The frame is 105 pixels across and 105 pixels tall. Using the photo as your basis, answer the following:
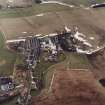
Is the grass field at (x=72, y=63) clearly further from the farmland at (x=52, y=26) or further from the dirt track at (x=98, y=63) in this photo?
the dirt track at (x=98, y=63)

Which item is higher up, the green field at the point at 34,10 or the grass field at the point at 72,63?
the green field at the point at 34,10

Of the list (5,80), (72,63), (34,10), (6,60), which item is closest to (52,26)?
(34,10)

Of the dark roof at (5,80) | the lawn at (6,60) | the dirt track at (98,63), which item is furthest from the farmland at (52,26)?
the dark roof at (5,80)

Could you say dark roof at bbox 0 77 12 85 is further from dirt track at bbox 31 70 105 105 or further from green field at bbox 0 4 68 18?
green field at bbox 0 4 68 18

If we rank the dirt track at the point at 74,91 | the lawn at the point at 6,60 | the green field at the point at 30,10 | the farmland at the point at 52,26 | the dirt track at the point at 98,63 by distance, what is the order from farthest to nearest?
1. the green field at the point at 30,10
2. the dirt track at the point at 98,63
3. the farmland at the point at 52,26
4. the lawn at the point at 6,60
5. the dirt track at the point at 74,91

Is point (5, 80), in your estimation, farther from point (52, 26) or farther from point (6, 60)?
point (52, 26)

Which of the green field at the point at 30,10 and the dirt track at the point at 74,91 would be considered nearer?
the dirt track at the point at 74,91

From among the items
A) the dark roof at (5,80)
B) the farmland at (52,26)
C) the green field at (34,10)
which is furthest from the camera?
the green field at (34,10)

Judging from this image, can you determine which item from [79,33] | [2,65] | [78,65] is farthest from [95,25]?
[2,65]
